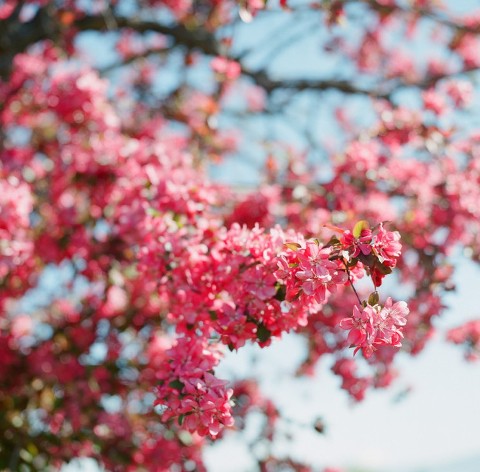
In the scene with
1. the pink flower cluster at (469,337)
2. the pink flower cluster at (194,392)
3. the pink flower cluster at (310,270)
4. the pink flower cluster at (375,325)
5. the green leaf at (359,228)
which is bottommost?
the pink flower cluster at (469,337)

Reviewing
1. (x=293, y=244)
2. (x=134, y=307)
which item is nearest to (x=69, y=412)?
(x=134, y=307)

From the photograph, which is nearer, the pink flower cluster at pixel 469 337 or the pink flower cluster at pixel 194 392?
the pink flower cluster at pixel 194 392

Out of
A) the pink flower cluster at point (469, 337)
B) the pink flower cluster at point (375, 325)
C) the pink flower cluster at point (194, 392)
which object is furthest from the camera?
the pink flower cluster at point (469, 337)

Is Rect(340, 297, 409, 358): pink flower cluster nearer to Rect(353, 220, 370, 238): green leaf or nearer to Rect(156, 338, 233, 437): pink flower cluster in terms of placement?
Rect(353, 220, 370, 238): green leaf

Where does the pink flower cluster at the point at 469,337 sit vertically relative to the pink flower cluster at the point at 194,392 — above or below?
below

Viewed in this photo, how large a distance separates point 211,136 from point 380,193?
1.33 m

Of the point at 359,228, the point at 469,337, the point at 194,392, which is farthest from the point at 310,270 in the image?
the point at 469,337

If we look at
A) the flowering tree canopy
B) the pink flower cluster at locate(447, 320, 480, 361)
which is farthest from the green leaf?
the pink flower cluster at locate(447, 320, 480, 361)

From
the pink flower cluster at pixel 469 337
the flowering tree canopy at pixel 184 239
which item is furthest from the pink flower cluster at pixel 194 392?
the pink flower cluster at pixel 469 337

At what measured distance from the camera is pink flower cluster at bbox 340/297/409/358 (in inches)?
69.6

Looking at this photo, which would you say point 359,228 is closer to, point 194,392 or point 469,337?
point 194,392

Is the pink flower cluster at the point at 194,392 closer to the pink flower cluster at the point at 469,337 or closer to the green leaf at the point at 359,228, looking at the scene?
the green leaf at the point at 359,228

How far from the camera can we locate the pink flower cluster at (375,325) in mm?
1769

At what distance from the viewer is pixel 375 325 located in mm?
1778
